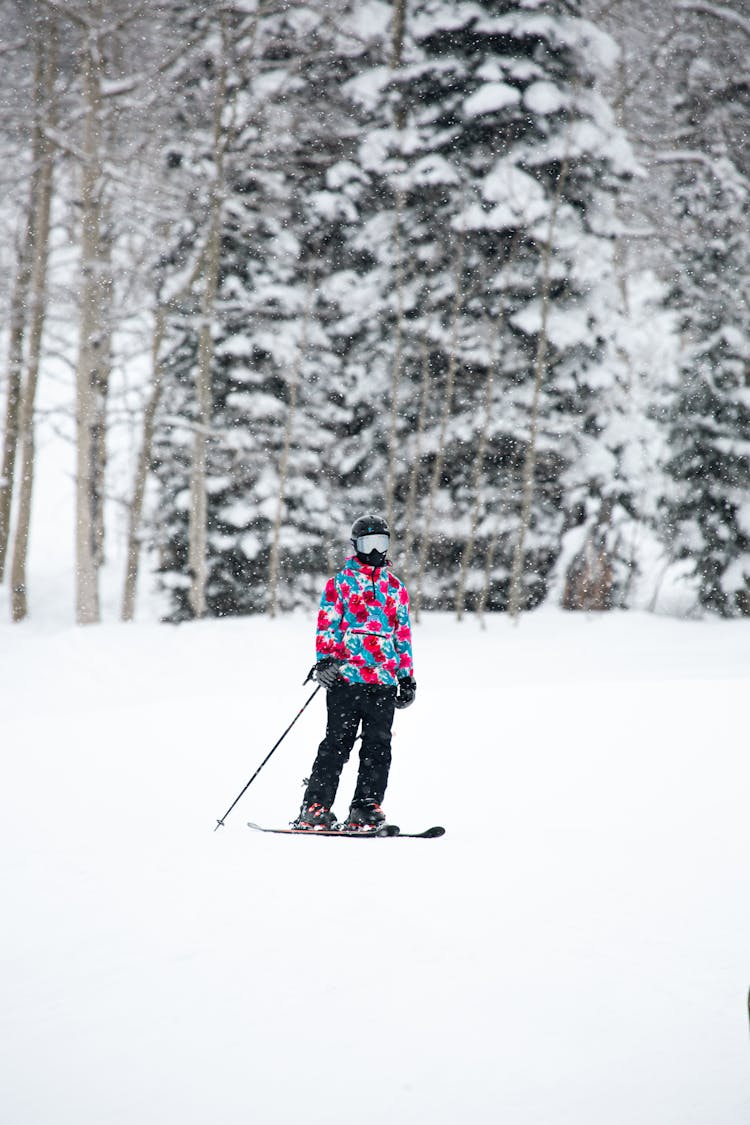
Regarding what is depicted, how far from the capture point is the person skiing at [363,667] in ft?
20.0

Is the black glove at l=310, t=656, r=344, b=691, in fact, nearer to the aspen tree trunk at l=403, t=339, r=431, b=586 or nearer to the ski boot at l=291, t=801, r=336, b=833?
the ski boot at l=291, t=801, r=336, b=833

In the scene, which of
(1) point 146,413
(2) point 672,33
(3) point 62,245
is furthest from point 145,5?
(2) point 672,33

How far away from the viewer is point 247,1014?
11.0 feet

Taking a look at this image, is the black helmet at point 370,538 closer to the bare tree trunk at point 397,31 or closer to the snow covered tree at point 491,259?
the snow covered tree at point 491,259

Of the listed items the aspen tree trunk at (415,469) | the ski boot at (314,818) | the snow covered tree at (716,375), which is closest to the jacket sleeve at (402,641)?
the ski boot at (314,818)

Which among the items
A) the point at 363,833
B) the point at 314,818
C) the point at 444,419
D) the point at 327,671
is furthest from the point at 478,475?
the point at 363,833

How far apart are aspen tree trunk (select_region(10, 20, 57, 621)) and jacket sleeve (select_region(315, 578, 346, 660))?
12558 mm

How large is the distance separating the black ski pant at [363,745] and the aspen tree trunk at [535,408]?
35.2 ft

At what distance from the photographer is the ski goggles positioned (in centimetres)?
608

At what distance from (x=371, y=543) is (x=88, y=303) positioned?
11.4m

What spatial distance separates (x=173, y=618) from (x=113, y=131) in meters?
8.75

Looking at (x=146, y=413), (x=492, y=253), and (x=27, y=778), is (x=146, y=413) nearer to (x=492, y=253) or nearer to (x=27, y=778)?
(x=492, y=253)

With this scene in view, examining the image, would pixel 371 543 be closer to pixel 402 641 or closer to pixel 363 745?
pixel 402 641

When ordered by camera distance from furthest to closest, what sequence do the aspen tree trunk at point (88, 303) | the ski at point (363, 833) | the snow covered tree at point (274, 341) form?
1. the snow covered tree at point (274, 341)
2. the aspen tree trunk at point (88, 303)
3. the ski at point (363, 833)
